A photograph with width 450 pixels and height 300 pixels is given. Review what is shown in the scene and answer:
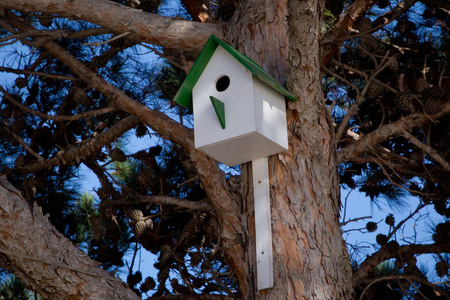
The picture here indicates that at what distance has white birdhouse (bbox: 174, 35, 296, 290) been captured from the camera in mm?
2520

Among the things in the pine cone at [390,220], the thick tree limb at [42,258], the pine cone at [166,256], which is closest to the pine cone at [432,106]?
the pine cone at [390,220]

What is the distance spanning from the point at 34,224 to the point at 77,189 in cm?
205

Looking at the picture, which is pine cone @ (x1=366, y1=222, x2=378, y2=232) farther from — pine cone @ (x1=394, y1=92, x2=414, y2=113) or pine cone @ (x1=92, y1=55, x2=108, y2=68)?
pine cone @ (x1=92, y1=55, x2=108, y2=68)

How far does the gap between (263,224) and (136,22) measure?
1134 millimetres

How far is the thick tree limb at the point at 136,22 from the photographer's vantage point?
310 centimetres

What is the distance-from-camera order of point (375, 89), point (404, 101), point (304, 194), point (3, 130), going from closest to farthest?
point (304, 194) → point (404, 101) → point (375, 89) → point (3, 130)

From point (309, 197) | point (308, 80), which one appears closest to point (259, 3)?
point (308, 80)

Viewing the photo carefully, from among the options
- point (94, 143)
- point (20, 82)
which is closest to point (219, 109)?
point (94, 143)

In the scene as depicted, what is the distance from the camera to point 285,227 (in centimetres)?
258

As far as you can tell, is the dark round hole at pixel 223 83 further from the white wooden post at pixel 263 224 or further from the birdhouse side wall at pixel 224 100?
the white wooden post at pixel 263 224

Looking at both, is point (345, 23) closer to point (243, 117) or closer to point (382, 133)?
point (382, 133)

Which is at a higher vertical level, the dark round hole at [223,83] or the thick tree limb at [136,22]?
the thick tree limb at [136,22]

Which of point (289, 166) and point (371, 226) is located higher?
point (371, 226)

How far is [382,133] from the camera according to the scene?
10.7 feet
